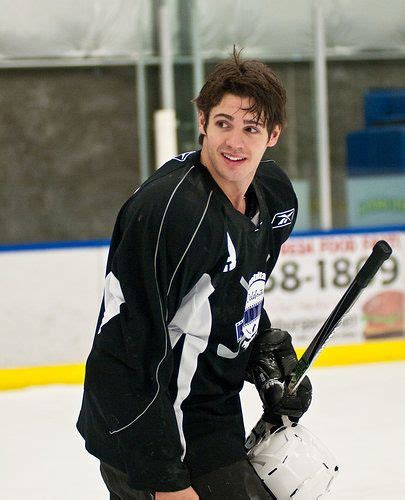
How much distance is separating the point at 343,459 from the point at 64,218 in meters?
2.21

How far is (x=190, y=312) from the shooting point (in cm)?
170

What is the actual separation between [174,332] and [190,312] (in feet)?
0.14

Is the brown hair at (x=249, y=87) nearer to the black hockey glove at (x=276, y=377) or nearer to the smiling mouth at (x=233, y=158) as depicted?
the smiling mouth at (x=233, y=158)

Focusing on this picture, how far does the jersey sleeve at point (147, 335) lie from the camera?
162cm

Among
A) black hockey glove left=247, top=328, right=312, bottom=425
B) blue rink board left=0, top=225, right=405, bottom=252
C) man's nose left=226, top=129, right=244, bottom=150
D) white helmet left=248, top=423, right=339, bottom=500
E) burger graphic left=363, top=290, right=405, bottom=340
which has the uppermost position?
man's nose left=226, top=129, right=244, bottom=150

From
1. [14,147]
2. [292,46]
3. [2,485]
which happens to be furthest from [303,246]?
[2,485]

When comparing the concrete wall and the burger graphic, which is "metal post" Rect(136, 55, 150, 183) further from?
the burger graphic

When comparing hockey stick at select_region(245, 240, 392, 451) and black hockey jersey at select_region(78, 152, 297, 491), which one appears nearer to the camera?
black hockey jersey at select_region(78, 152, 297, 491)

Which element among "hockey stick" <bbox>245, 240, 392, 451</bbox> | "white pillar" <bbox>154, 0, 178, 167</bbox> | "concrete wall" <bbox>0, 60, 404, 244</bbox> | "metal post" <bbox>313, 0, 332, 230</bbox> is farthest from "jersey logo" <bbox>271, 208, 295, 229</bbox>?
"metal post" <bbox>313, 0, 332, 230</bbox>

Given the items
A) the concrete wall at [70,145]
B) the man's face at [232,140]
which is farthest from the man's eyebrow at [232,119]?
the concrete wall at [70,145]

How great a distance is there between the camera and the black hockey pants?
1754 millimetres

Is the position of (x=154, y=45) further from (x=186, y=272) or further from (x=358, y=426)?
(x=186, y=272)

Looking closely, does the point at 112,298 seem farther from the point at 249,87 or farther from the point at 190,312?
the point at 249,87

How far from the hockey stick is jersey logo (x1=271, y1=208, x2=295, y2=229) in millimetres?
168
